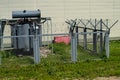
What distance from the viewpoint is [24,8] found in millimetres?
22812

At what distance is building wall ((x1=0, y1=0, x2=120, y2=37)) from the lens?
22656 mm

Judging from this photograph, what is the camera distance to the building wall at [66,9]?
2266 cm

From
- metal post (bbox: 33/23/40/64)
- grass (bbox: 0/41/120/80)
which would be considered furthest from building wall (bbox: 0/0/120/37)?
metal post (bbox: 33/23/40/64)

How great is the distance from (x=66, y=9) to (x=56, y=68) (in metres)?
10.0

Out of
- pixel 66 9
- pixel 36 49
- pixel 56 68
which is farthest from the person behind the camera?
pixel 66 9

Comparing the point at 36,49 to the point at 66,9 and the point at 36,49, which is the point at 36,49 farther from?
the point at 66,9

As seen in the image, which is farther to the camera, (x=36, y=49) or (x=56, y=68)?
(x=36, y=49)

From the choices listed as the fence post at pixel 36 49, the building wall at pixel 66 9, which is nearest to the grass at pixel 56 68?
the fence post at pixel 36 49

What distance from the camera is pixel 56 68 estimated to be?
14133 millimetres

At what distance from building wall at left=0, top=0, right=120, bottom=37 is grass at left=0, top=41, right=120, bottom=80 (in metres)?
6.19

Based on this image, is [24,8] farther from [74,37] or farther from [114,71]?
[114,71]

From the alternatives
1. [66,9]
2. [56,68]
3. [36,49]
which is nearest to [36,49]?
[36,49]

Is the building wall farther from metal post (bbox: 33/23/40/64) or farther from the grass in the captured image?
metal post (bbox: 33/23/40/64)

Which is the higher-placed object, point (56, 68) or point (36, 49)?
point (36, 49)
